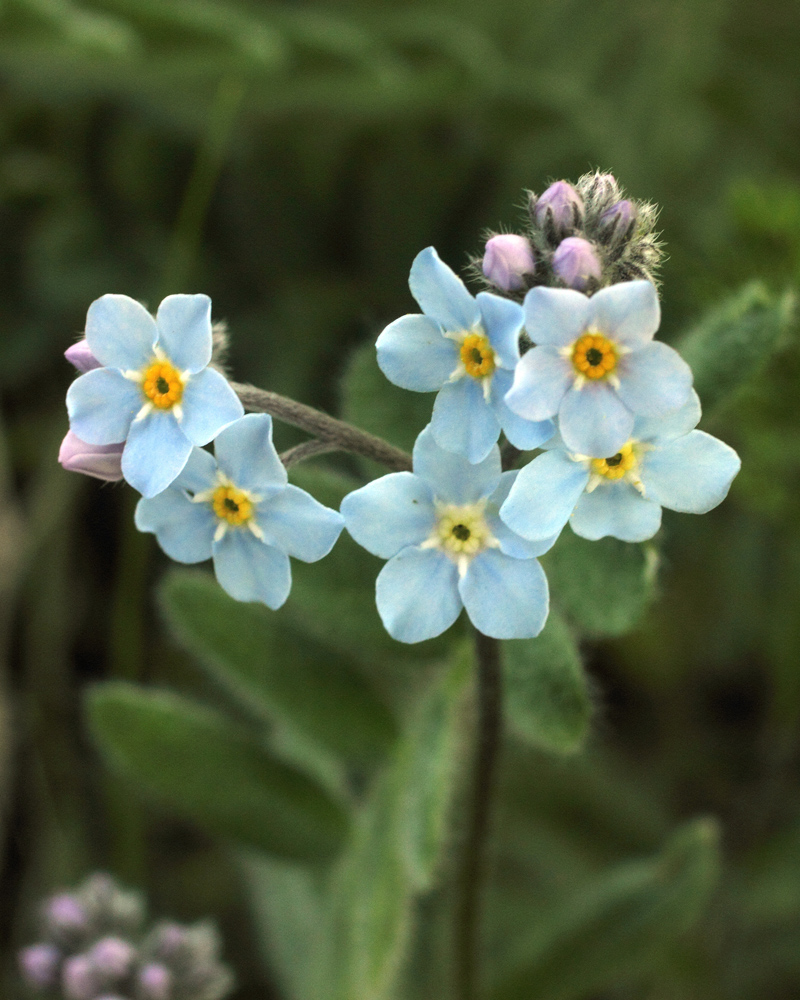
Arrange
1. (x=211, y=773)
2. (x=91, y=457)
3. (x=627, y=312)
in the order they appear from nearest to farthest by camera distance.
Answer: (x=627, y=312) → (x=91, y=457) → (x=211, y=773)

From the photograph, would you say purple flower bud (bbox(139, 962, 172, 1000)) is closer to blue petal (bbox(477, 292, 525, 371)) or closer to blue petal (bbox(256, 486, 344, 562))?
blue petal (bbox(256, 486, 344, 562))

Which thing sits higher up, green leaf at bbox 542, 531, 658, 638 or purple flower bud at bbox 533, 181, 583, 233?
purple flower bud at bbox 533, 181, 583, 233

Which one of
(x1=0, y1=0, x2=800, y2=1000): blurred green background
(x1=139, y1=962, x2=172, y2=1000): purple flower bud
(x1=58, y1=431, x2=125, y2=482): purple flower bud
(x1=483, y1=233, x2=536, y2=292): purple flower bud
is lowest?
(x1=139, y1=962, x2=172, y2=1000): purple flower bud

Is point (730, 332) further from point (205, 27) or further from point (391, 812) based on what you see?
point (205, 27)

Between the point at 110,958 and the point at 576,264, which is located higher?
the point at 576,264

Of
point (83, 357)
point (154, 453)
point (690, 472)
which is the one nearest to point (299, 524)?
point (154, 453)

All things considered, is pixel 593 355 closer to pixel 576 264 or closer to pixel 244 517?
pixel 576 264

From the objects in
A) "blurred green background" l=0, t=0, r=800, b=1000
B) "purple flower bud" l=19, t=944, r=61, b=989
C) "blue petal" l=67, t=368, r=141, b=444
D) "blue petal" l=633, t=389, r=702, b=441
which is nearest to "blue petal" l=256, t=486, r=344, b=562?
"blue petal" l=67, t=368, r=141, b=444
